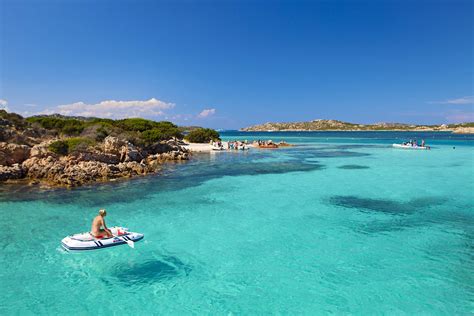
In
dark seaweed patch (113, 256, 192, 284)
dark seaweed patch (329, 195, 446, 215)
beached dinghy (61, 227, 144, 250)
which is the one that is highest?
beached dinghy (61, 227, 144, 250)

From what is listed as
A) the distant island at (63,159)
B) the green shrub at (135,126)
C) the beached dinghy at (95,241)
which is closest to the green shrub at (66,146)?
the distant island at (63,159)

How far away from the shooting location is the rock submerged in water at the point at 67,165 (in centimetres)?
2758

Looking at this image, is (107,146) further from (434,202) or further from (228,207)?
(434,202)

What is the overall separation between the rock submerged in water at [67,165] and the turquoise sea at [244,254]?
304cm

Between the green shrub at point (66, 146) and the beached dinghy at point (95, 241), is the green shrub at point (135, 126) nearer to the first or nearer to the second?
the green shrub at point (66, 146)

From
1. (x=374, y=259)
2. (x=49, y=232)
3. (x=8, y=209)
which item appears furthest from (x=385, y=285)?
(x=8, y=209)

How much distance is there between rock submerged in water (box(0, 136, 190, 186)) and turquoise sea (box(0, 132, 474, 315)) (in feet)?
9.99

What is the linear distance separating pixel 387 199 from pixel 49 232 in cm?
2024

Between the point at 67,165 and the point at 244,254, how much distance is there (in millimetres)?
22433

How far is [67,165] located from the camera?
28.9 metres

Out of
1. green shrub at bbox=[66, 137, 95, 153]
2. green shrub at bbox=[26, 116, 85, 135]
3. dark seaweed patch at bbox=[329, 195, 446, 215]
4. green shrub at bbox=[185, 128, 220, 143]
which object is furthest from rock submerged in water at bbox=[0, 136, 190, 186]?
green shrub at bbox=[185, 128, 220, 143]

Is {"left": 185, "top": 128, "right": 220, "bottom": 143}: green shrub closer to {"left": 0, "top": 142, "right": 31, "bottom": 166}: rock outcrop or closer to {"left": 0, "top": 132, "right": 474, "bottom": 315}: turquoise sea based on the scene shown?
{"left": 0, "top": 142, "right": 31, "bottom": 166}: rock outcrop

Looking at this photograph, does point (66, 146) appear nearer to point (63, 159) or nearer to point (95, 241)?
point (63, 159)

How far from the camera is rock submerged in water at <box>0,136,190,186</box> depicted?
27.6 m
